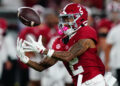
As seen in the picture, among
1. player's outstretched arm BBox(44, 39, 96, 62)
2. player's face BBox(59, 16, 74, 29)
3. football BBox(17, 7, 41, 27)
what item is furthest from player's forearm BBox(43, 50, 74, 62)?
football BBox(17, 7, 41, 27)

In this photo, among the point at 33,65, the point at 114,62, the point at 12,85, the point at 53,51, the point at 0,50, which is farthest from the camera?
the point at 12,85

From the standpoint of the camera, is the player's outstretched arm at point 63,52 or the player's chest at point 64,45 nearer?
the player's outstretched arm at point 63,52

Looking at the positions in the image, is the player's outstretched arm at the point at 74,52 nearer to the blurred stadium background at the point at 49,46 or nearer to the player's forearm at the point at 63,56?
the player's forearm at the point at 63,56

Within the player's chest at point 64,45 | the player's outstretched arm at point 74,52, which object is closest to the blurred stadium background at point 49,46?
the player's chest at point 64,45

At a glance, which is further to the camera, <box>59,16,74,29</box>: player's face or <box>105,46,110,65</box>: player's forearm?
<box>105,46,110,65</box>: player's forearm

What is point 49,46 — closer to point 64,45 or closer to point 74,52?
point 64,45

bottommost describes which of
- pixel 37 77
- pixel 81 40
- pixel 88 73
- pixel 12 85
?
pixel 12 85

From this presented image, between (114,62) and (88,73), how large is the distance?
10.1 feet

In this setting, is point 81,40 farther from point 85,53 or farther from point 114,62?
point 114,62

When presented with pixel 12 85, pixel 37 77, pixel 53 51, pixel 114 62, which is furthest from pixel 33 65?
pixel 12 85

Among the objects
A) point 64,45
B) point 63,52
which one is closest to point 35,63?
point 64,45

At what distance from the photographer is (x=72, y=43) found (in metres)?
6.18

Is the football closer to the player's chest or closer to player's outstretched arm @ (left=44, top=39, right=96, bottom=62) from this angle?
the player's chest

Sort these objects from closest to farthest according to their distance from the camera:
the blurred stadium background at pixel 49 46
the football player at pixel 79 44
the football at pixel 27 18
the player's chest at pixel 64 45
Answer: the football player at pixel 79 44, the player's chest at pixel 64 45, the football at pixel 27 18, the blurred stadium background at pixel 49 46
